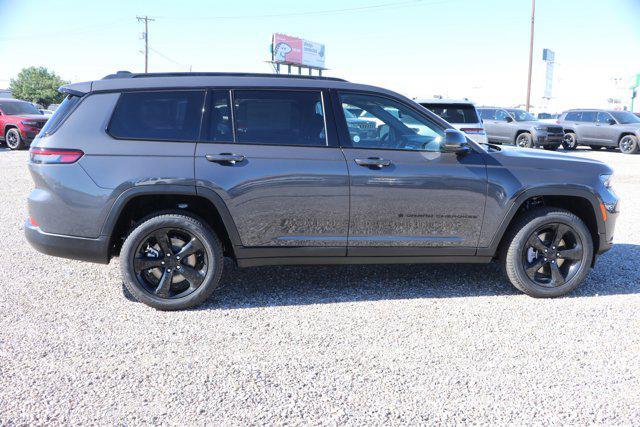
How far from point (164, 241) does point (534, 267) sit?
301 cm

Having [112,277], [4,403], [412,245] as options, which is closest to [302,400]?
[4,403]

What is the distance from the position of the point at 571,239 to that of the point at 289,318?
8.16ft

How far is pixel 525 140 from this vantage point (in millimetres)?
20484

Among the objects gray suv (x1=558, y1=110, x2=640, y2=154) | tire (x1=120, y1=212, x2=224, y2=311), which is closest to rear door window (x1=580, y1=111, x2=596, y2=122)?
gray suv (x1=558, y1=110, x2=640, y2=154)

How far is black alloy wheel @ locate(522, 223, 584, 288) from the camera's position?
4434mm

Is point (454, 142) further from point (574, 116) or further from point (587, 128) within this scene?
point (574, 116)

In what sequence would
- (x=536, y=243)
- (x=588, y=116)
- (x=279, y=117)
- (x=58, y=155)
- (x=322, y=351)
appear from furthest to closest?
1. (x=588, y=116)
2. (x=536, y=243)
3. (x=279, y=117)
4. (x=58, y=155)
5. (x=322, y=351)

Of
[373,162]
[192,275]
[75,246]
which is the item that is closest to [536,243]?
[373,162]

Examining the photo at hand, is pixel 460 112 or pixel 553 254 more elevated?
pixel 460 112

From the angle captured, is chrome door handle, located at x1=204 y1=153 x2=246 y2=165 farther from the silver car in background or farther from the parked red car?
the parked red car

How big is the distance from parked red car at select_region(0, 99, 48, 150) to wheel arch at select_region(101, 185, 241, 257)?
16292mm

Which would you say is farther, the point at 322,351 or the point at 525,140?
the point at 525,140

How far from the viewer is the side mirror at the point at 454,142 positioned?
13.5 feet

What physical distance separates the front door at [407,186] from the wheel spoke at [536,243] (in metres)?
0.49
